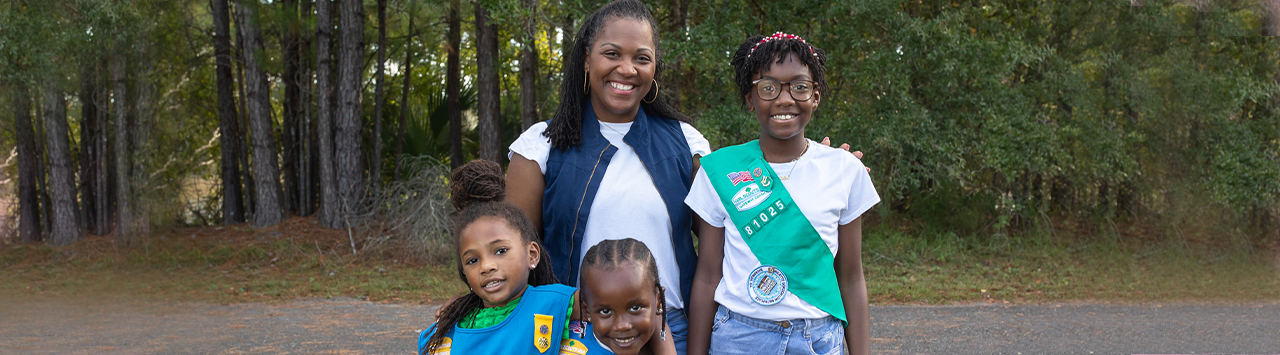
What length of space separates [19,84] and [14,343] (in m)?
4.57

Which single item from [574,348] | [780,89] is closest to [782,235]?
[780,89]

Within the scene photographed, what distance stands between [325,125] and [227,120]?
250 cm

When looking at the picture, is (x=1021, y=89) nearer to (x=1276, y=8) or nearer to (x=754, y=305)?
(x=1276, y=8)

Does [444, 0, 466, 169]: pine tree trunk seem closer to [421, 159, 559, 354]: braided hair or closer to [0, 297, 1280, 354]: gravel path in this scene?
[0, 297, 1280, 354]: gravel path

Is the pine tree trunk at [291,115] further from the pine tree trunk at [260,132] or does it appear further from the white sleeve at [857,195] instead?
the white sleeve at [857,195]

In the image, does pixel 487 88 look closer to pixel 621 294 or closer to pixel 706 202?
pixel 706 202

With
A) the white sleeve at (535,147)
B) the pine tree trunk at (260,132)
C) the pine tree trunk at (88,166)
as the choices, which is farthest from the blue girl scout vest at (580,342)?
the pine tree trunk at (88,166)

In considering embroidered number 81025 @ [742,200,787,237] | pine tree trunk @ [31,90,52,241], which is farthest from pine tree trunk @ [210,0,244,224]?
embroidered number 81025 @ [742,200,787,237]

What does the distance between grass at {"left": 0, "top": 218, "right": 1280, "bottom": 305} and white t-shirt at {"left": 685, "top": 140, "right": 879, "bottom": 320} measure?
19.9ft

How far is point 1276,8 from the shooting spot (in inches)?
392

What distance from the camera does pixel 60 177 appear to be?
1227 centimetres

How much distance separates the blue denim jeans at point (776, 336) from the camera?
2.10m

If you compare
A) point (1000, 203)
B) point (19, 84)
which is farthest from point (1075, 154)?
point (19, 84)

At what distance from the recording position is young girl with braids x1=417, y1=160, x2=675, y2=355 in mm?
2158
